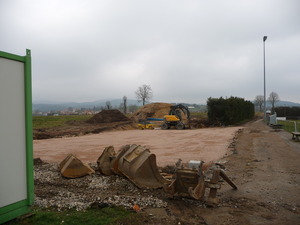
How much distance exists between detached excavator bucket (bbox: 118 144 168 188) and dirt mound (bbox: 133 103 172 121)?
113 feet

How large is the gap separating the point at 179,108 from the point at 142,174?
82.8 feet

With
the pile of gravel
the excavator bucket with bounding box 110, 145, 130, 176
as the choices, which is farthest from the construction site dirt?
the excavator bucket with bounding box 110, 145, 130, 176

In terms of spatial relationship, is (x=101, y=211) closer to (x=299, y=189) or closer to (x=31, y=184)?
(x=31, y=184)

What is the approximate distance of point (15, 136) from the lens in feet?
13.1

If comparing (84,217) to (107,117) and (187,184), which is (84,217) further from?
(107,117)

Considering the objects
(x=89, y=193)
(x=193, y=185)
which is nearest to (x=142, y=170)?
(x=89, y=193)

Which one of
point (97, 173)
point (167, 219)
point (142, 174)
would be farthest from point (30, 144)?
point (97, 173)

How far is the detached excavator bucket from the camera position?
6.66 metres

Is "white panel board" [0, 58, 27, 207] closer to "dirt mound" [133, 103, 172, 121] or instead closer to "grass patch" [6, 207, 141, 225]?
"grass patch" [6, 207, 141, 225]

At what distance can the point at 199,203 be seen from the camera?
5582mm

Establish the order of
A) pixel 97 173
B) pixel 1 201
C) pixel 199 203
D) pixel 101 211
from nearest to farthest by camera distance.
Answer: pixel 1 201
pixel 101 211
pixel 199 203
pixel 97 173

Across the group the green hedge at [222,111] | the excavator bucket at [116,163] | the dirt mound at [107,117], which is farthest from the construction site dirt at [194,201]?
the dirt mound at [107,117]

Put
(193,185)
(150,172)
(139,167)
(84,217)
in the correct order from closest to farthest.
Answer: (84,217) < (193,185) < (139,167) < (150,172)

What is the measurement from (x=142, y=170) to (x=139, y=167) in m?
0.11
